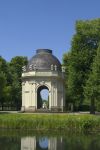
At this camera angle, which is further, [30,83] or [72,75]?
[30,83]

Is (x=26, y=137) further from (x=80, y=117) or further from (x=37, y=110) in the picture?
(x=37, y=110)

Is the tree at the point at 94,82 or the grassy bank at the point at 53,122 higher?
the tree at the point at 94,82

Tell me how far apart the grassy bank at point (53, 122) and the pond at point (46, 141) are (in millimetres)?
2141

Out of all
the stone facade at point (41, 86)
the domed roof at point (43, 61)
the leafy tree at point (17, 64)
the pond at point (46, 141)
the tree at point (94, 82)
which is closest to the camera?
the pond at point (46, 141)

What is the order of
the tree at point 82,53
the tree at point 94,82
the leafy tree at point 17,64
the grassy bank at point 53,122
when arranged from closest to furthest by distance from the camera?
the grassy bank at point 53,122 < the tree at point 94,82 < the tree at point 82,53 < the leafy tree at point 17,64

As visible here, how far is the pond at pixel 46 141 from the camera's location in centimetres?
2827

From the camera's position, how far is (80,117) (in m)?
39.4

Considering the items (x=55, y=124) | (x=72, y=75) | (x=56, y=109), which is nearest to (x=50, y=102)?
(x=56, y=109)

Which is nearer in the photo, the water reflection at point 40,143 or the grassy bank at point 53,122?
the water reflection at point 40,143

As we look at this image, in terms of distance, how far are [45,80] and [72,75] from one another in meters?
15.2

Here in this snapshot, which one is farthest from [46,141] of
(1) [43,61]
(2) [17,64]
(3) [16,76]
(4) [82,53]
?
(2) [17,64]

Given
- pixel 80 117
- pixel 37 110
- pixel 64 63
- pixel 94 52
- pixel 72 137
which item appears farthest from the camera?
pixel 64 63

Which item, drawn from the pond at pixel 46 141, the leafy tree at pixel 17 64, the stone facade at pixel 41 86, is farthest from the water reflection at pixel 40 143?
the leafy tree at pixel 17 64

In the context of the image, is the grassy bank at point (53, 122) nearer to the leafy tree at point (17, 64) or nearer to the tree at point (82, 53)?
the tree at point (82, 53)
